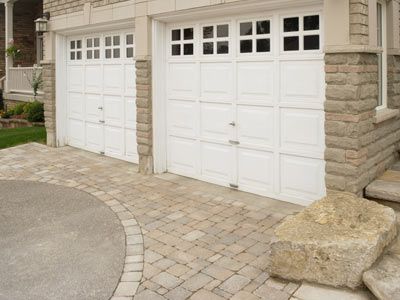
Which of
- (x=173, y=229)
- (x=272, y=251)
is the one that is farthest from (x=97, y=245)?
(x=272, y=251)

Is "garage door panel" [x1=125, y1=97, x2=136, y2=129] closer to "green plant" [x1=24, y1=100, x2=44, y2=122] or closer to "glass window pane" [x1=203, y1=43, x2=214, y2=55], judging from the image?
"glass window pane" [x1=203, y1=43, x2=214, y2=55]

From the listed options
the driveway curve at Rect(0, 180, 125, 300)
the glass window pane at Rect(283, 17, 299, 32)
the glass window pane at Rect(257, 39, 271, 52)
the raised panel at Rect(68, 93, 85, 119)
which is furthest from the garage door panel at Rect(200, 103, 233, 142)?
the raised panel at Rect(68, 93, 85, 119)

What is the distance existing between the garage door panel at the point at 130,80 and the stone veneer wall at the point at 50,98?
2.36 meters

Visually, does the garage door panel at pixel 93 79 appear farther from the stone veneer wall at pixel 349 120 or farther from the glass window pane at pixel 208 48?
the stone veneer wall at pixel 349 120

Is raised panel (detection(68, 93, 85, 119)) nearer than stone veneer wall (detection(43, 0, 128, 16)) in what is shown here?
No

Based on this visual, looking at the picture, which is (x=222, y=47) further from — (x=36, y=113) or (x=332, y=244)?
(x=36, y=113)

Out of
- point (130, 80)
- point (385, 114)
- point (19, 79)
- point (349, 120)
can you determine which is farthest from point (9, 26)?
point (349, 120)

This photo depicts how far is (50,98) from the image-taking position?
1005 centimetres

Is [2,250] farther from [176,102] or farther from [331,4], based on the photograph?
[331,4]

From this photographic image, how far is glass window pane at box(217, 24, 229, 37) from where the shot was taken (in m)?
6.60

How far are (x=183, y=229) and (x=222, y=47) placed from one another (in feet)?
9.55

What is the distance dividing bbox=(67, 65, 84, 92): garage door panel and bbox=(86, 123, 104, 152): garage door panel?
870 millimetres

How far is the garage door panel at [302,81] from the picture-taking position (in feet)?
18.3

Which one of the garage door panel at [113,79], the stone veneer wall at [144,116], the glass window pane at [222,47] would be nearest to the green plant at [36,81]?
the garage door panel at [113,79]
